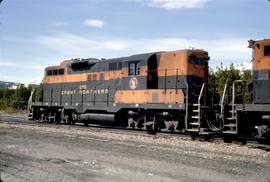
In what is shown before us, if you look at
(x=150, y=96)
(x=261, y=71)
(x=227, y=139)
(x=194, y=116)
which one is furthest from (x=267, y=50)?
(x=150, y=96)

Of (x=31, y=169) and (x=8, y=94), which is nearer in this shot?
(x=31, y=169)

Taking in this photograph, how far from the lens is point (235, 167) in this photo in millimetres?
10062

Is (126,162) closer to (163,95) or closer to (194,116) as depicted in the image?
(194,116)

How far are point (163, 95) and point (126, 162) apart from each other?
9887 mm

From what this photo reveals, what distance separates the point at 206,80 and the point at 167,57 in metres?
2.28

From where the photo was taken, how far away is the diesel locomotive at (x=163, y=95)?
15.4 meters

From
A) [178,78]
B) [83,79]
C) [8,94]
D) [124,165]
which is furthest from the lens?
[8,94]

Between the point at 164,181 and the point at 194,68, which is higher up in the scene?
the point at 194,68

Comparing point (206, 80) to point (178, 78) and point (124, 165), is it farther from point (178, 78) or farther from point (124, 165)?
point (124, 165)

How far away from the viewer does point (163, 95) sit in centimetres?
1994

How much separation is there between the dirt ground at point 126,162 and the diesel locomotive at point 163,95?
179 centimetres

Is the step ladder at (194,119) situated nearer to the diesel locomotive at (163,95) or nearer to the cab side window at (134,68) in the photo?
the diesel locomotive at (163,95)

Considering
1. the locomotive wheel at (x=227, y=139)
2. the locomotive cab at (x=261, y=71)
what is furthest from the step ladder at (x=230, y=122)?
the locomotive cab at (x=261, y=71)

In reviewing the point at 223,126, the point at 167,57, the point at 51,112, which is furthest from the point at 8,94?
the point at 223,126
